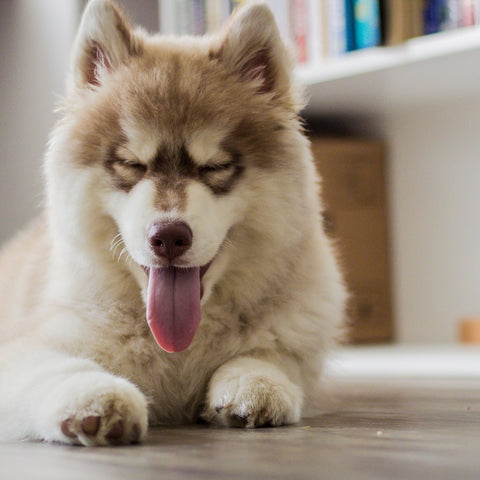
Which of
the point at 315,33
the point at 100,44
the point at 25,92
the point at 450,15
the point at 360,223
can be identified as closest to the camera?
the point at 100,44

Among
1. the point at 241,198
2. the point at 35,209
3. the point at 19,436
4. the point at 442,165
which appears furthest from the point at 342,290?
the point at 35,209

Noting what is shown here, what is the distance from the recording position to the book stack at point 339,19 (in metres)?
2.48

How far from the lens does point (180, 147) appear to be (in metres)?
1.28

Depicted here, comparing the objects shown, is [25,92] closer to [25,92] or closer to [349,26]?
[25,92]

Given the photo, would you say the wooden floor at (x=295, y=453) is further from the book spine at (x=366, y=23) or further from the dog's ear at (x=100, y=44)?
the book spine at (x=366, y=23)

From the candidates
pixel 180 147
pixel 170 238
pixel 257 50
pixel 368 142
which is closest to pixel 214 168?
pixel 180 147

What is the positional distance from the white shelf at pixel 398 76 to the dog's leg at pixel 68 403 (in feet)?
4.94

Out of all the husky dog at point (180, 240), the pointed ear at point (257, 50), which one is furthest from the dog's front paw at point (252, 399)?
the pointed ear at point (257, 50)

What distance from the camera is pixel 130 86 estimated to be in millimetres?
1345

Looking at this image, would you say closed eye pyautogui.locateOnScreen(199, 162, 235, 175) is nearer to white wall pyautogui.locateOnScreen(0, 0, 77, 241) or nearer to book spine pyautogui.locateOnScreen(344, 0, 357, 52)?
book spine pyautogui.locateOnScreen(344, 0, 357, 52)

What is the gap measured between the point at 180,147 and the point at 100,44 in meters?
0.30

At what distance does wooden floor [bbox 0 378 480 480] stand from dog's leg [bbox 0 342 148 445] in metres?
0.03

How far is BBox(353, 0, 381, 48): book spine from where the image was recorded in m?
2.56

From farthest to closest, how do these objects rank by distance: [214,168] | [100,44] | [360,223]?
[360,223] → [100,44] → [214,168]
